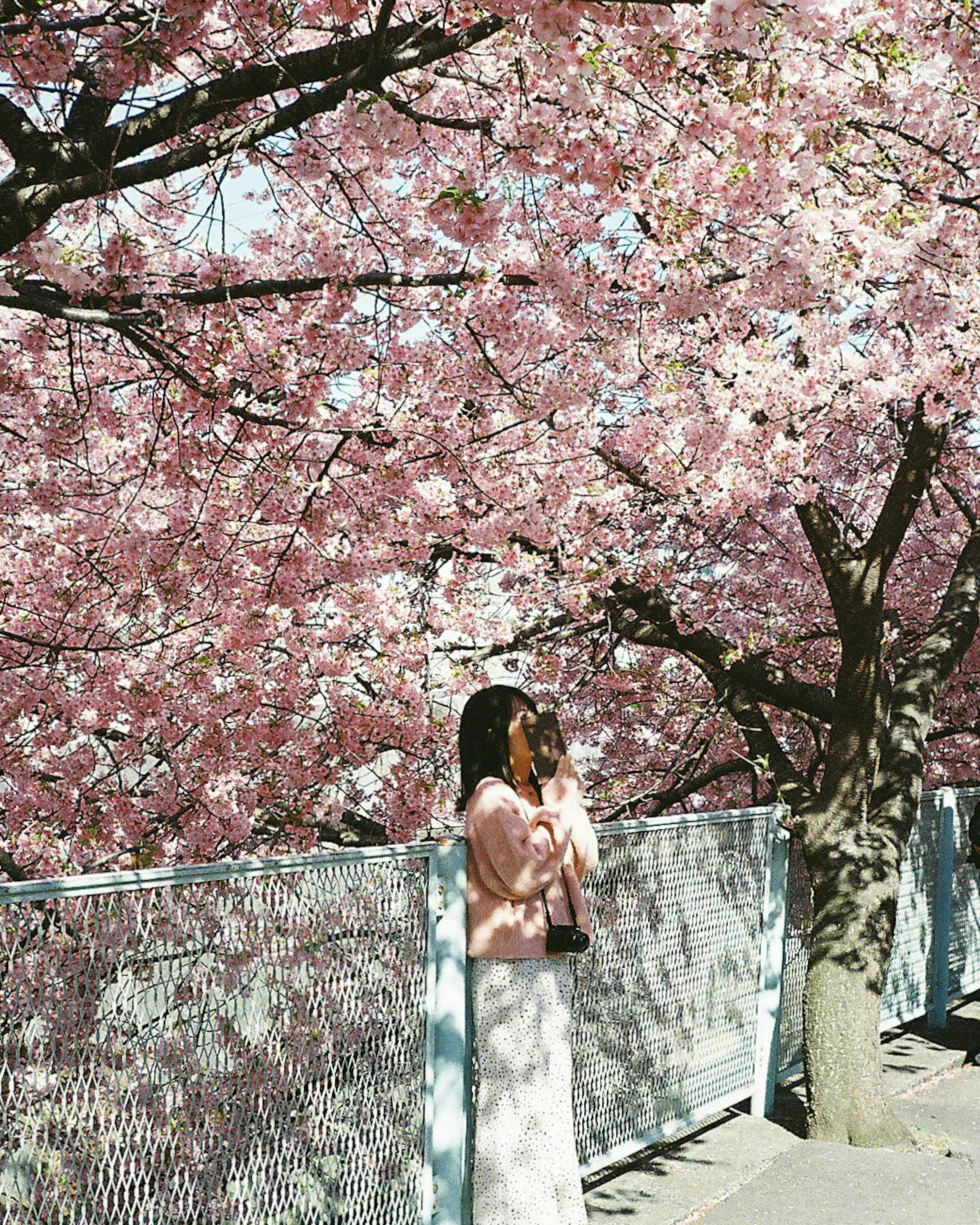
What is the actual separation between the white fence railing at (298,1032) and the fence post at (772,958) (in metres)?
0.60

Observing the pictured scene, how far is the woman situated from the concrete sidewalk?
0.79 metres

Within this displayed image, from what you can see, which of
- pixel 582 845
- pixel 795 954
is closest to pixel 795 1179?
pixel 795 954

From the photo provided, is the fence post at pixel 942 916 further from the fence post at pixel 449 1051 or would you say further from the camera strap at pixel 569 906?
the fence post at pixel 449 1051

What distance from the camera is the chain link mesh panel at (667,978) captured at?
15.6 ft

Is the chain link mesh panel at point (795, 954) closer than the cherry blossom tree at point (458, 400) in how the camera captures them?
No

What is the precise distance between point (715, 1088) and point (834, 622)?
16.4ft

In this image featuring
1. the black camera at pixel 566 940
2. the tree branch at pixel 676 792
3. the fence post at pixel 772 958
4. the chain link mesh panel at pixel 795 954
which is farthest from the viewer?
the tree branch at pixel 676 792

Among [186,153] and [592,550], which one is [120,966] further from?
[592,550]

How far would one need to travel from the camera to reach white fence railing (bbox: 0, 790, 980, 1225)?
8.79ft

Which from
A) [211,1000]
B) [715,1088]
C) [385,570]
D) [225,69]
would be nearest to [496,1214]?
[211,1000]

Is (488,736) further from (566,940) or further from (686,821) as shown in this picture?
(686,821)

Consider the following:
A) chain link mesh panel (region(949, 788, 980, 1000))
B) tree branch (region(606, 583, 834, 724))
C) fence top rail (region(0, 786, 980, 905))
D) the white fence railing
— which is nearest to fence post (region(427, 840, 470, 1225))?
the white fence railing

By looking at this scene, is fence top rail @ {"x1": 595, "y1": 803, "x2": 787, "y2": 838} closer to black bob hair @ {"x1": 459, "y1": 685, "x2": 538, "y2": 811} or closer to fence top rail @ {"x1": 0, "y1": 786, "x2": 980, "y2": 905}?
fence top rail @ {"x1": 0, "y1": 786, "x2": 980, "y2": 905}

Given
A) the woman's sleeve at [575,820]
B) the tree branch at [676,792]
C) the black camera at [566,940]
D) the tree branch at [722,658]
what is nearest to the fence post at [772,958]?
the tree branch at [722,658]
